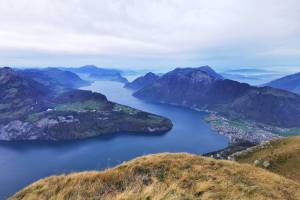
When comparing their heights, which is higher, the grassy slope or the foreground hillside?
the foreground hillside

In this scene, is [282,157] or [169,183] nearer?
[169,183]

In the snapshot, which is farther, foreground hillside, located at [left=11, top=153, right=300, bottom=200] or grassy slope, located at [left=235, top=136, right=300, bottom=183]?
grassy slope, located at [left=235, top=136, right=300, bottom=183]

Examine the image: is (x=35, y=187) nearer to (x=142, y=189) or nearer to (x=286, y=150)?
(x=142, y=189)

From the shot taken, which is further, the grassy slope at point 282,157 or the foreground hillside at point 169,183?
the grassy slope at point 282,157

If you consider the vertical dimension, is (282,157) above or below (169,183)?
below

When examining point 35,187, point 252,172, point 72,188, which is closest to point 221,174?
point 252,172
